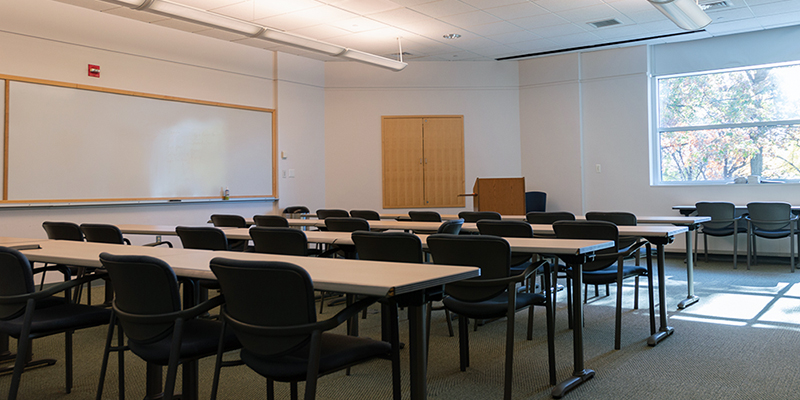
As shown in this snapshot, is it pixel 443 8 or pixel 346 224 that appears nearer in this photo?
pixel 346 224

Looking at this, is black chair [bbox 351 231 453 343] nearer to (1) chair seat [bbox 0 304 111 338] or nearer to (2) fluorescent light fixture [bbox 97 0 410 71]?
(1) chair seat [bbox 0 304 111 338]

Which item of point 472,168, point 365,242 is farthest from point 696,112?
point 365,242

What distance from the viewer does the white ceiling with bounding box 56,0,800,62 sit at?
632 cm

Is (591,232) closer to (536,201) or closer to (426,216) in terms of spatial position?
(426,216)

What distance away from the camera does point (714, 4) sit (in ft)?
21.4

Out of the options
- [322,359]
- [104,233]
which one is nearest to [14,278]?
[322,359]

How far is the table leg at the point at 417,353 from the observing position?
1.75 meters

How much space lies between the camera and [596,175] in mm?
8875

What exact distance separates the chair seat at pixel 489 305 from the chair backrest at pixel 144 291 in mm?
1332

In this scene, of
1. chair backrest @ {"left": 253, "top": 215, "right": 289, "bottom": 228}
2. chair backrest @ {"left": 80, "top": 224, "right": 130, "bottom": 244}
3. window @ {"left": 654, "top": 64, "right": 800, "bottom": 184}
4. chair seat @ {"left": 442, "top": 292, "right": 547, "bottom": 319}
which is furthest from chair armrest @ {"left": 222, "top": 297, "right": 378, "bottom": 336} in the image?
window @ {"left": 654, "top": 64, "right": 800, "bottom": 184}

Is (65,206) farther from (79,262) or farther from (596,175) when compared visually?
(596,175)

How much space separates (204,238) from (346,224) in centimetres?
112

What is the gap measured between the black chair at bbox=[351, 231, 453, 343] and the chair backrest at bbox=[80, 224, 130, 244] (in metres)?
2.05

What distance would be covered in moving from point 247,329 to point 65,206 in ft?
17.8
